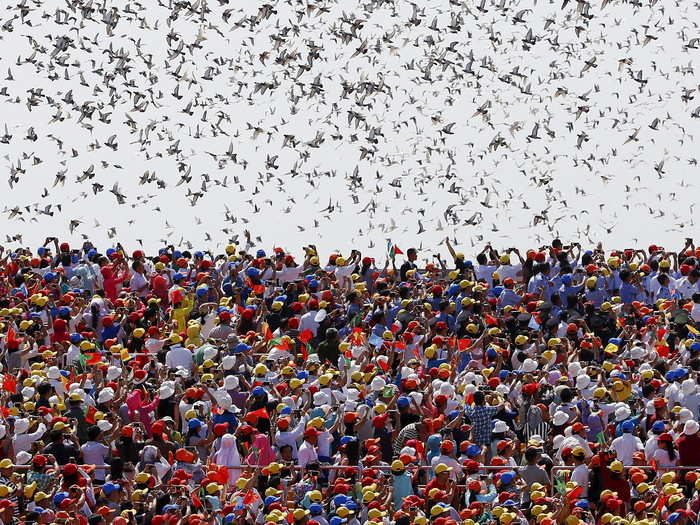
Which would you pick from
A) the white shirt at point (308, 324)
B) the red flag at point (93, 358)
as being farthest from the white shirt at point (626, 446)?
the red flag at point (93, 358)

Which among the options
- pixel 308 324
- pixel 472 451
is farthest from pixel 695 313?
pixel 472 451

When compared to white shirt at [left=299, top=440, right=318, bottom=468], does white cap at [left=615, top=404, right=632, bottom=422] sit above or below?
above

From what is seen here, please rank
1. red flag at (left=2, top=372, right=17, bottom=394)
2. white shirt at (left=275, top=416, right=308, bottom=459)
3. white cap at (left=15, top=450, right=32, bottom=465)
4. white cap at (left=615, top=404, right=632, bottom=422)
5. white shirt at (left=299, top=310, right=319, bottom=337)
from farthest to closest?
white shirt at (left=299, top=310, right=319, bottom=337) → red flag at (left=2, top=372, right=17, bottom=394) → white cap at (left=615, top=404, right=632, bottom=422) → white shirt at (left=275, top=416, right=308, bottom=459) → white cap at (left=15, top=450, right=32, bottom=465)

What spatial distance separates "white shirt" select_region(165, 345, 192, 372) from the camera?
27.8 metres

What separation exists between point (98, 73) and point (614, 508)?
34859 millimetres

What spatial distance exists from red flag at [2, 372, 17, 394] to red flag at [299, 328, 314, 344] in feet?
16.3

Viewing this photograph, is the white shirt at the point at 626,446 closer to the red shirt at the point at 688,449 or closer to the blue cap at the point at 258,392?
the red shirt at the point at 688,449

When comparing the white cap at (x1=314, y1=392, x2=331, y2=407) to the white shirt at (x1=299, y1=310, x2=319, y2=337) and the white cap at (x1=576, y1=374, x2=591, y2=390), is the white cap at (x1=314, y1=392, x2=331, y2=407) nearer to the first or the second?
the white cap at (x1=576, y1=374, x2=591, y2=390)

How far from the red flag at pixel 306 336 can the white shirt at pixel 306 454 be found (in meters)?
6.11

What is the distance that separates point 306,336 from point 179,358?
2.79 meters

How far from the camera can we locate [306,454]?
23.8m

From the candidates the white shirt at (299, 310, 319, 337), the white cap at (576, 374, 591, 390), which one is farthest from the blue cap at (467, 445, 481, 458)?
the white shirt at (299, 310, 319, 337)

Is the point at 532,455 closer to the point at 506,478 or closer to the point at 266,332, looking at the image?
the point at 506,478

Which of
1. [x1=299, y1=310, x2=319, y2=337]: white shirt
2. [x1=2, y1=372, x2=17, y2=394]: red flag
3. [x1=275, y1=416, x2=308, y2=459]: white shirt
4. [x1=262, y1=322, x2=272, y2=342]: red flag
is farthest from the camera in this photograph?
[x1=262, y1=322, x2=272, y2=342]: red flag
